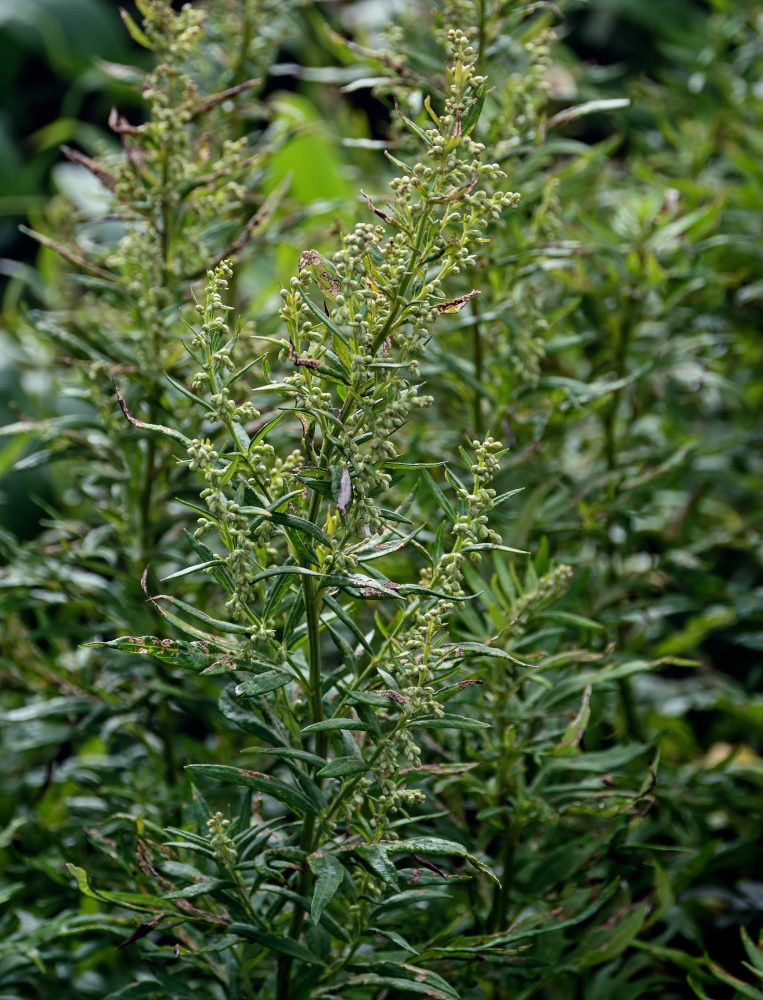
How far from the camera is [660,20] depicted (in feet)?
8.93

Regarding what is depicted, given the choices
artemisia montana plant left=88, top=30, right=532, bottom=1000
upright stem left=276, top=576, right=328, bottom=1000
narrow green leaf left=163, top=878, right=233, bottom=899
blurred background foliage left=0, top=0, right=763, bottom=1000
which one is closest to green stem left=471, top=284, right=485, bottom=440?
blurred background foliage left=0, top=0, right=763, bottom=1000

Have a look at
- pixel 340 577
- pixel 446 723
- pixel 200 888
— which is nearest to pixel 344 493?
pixel 340 577

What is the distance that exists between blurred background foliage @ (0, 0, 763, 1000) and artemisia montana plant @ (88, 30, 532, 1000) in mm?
122

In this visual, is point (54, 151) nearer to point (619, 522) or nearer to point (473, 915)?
point (619, 522)

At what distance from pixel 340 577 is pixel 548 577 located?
0.23 meters

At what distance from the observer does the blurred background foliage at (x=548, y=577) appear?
2.89 feet

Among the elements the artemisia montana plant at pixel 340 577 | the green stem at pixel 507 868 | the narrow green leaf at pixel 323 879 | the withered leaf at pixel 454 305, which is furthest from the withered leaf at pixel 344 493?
the green stem at pixel 507 868

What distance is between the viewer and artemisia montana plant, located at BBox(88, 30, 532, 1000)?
625 millimetres

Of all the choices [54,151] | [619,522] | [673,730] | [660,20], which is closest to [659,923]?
[673,730]

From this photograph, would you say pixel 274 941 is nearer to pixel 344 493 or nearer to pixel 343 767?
pixel 343 767

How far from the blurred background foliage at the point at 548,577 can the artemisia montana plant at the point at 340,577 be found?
0.40 feet

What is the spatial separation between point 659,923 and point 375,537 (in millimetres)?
612

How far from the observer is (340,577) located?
24.8 inches

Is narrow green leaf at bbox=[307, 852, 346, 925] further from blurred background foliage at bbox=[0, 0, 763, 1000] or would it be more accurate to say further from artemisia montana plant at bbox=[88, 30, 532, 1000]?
blurred background foliage at bbox=[0, 0, 763, 1000]
